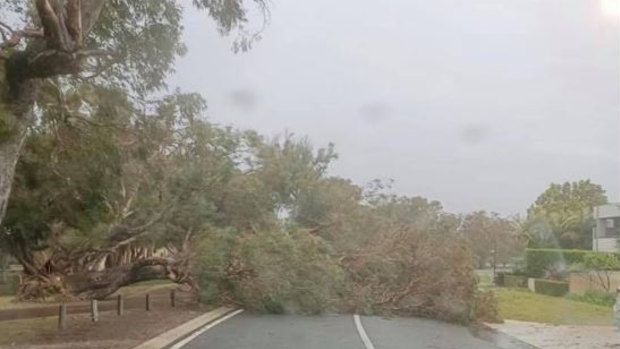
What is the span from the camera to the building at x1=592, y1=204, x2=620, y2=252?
6593 centimetres

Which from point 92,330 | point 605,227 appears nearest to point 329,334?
point 92,330

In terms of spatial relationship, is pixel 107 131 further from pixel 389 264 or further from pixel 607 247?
pixel 607 247

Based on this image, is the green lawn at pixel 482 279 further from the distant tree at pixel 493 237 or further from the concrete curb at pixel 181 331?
the concrete curb at pixel 181 331

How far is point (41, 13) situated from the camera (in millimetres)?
10562

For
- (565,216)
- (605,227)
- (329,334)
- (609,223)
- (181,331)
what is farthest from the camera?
(565,216)

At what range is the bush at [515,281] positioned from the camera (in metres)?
58.7

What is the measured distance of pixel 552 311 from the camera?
1481 inches

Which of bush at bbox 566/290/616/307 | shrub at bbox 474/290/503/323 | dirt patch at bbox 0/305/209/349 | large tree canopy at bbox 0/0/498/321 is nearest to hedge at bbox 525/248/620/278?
bush at bbox 566/290/616/307

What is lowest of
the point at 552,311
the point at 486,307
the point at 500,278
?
the point at 552,311

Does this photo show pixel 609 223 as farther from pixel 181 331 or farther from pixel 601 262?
pixel 181 331

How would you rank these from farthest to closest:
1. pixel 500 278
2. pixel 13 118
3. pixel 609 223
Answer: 1. pixel 609 223
2. pixel 500 278
3. pixel 13 118

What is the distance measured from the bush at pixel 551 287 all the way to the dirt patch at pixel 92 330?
32.1m

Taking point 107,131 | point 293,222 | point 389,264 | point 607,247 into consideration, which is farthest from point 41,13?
point 607,247

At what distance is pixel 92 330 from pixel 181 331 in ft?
6.48
